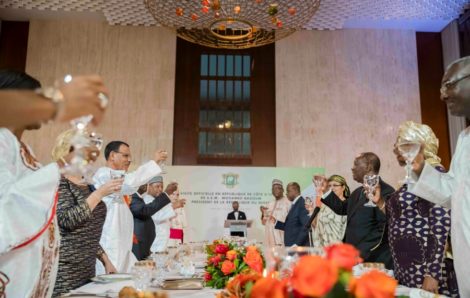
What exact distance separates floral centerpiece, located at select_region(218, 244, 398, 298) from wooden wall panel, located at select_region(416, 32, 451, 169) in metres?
6.25

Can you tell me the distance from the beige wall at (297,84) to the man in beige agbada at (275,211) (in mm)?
669

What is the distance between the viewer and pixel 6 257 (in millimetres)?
1387

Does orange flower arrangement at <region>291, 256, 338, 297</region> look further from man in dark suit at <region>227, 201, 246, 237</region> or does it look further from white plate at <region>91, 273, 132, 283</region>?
man in dark suit at <region>227, 201, 246, 237</region>

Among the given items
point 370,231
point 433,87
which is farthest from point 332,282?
point 433,87

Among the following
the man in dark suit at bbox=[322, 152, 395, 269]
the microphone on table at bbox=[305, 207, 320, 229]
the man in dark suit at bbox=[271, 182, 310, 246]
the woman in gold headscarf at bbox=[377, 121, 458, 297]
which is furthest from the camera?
the man in dark suit at bbox=[271, 182, 310, 246]

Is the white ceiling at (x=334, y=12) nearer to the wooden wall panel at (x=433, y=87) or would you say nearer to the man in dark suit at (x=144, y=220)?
the wooden wall panel at (x=433, y=87)

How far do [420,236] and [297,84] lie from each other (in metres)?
4.44

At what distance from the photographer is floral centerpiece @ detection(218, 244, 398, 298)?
58 cm

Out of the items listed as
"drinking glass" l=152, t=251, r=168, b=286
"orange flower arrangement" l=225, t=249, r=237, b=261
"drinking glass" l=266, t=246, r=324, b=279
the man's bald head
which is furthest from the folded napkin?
the man's bald head

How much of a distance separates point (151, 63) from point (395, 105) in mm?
3670

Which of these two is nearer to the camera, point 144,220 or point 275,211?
point 144,220

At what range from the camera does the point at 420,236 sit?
213 cm

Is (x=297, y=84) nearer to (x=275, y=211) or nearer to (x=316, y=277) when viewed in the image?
(x=275, y=211)

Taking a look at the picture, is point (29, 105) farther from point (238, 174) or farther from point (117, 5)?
point (117, 5)
